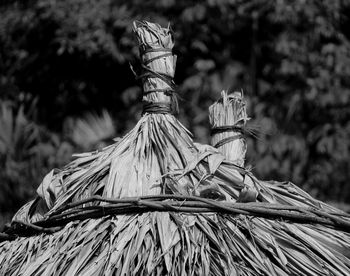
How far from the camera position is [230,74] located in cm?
668

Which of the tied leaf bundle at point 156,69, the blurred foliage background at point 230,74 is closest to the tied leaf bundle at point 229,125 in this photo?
the tied leaf bundle at point 156,69

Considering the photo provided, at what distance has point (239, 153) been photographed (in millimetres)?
2230

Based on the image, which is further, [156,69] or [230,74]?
[230,74]

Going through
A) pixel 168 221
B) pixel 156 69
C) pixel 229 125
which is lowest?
pixel 168 221

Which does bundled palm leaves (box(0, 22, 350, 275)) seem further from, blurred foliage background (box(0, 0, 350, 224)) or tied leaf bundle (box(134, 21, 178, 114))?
blurred foliage background (box(0, 0, 350, 224))

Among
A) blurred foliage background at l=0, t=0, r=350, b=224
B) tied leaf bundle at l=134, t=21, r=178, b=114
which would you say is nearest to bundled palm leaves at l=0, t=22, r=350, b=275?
tied leaf bundle at l=134, t=21, r=178, b=114

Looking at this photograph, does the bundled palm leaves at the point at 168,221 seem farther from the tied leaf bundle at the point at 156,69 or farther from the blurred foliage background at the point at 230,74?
the blurred foliage background at the point at 230,74

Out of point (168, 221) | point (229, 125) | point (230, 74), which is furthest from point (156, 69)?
point (230, 74)

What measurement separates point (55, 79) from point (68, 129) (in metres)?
0.63

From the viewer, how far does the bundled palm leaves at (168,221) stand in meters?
1.72

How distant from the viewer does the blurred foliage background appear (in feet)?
21.4

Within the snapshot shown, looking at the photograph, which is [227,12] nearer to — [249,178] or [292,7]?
[292,7]

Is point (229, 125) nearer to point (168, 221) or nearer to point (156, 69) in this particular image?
point (156, 69)

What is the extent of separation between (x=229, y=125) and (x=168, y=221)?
0.58 metres
